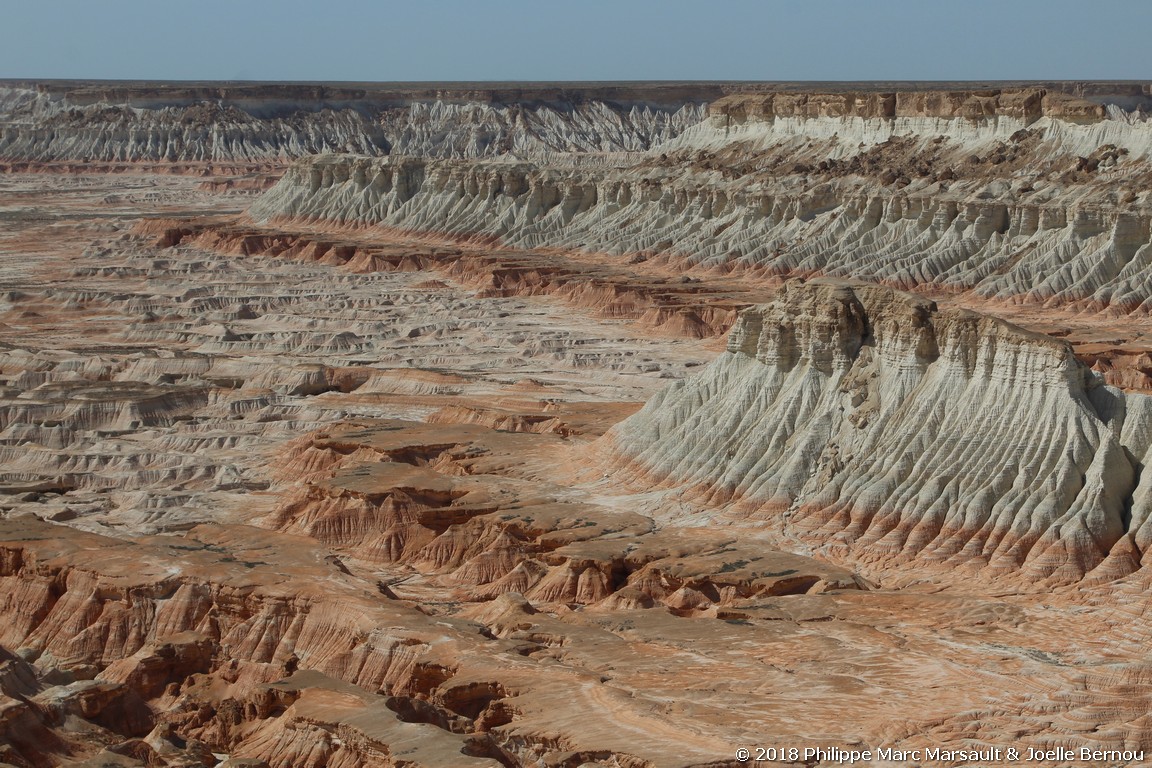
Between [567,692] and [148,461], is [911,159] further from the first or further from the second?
[567,692]

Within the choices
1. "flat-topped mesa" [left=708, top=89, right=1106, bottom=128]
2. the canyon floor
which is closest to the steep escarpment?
"flat-topped mesa" [left=708, top=89, right=1106, bottom=128]

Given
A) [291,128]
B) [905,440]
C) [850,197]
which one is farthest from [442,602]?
[291,128]

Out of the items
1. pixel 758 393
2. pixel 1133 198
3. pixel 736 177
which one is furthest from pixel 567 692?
pixel 736 177

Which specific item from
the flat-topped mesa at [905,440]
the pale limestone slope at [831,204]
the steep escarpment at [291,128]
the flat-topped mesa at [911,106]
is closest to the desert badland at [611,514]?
the flat-topped mesa at [905,440]

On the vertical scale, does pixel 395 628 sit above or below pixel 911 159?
below

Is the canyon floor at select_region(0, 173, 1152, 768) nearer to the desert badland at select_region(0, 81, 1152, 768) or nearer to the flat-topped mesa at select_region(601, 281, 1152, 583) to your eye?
the desert badland at select_region(0, 81, 1152, 768)

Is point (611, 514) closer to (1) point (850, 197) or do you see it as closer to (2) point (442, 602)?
(2) point (442, 602)

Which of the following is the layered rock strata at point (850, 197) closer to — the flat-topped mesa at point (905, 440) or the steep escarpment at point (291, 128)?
the flat-topped mesa at point (905, 440)
